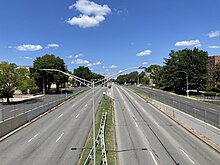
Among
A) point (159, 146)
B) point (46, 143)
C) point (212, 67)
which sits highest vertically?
point (212, 67)

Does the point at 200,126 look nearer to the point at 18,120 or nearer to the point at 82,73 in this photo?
the point at 18,120

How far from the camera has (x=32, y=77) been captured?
93812mm

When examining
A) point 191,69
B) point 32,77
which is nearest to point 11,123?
point 32,77

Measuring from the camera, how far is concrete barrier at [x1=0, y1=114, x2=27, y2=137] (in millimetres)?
28844

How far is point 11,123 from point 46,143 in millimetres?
8121

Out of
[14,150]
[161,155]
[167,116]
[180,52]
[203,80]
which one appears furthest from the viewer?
[180,52]

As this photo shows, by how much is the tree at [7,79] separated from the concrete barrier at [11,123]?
1174 inches

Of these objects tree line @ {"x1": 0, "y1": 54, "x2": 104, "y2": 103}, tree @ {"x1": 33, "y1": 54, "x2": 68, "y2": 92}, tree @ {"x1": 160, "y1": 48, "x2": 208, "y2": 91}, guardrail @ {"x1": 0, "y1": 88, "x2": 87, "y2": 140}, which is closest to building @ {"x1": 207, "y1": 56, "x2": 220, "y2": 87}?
tree @ {"x1": 160, "y1": 48, "x2": 208, "y2": 91}

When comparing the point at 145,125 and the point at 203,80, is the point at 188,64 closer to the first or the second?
the point at 203,80

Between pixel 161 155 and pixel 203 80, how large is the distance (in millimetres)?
74954

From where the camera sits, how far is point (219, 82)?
10506 cm

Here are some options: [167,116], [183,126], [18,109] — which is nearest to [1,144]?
[18,109]

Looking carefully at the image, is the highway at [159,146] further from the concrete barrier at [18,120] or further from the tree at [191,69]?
the tree at [191,69]

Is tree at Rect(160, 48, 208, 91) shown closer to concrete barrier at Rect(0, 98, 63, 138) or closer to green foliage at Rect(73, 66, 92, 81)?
concrete barrier at Rect(0, 98, 63, 138)
